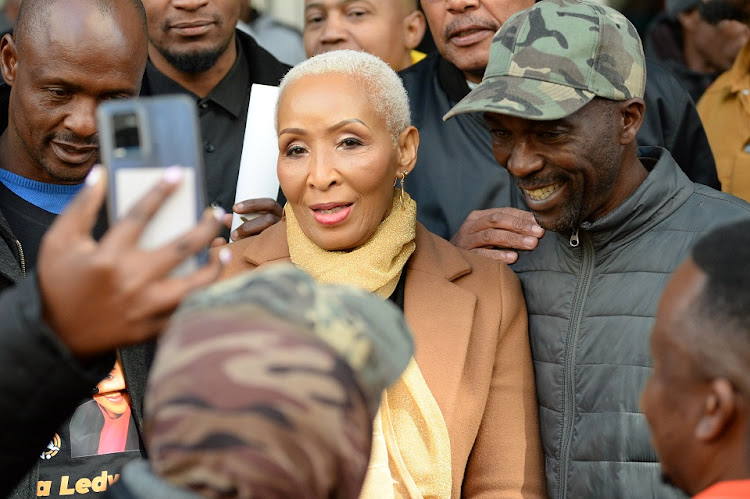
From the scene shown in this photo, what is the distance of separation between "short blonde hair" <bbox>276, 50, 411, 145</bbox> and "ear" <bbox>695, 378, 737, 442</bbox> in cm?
171

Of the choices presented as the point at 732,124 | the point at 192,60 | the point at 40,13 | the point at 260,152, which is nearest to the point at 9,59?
the point at 40,13

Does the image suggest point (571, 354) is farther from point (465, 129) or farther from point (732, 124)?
point (732, 124)

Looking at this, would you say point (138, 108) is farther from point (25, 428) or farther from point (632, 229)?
point (632, 229)

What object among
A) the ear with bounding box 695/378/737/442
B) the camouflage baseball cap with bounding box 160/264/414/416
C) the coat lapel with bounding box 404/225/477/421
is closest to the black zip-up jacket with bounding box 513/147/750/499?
the coat lapel with bounding box 404/225/477/421

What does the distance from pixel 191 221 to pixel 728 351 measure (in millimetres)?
948

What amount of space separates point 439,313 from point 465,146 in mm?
1018

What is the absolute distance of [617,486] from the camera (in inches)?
109

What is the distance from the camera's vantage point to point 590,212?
302cm

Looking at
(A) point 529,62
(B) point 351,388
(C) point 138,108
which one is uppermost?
(C) point 138,108

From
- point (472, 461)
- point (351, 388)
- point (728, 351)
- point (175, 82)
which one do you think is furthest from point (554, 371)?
point (175, 82)

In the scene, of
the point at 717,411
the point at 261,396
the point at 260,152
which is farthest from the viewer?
the point at 260,152

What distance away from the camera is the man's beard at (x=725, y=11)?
183 inches

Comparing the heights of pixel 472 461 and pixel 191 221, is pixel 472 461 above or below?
below

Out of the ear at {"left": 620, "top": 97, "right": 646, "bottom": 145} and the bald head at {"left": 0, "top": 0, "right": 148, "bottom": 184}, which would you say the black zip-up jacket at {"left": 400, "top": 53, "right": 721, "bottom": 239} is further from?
the bald head at {"left": 0, "top": 0, "right": 148, "bottom": 184}
